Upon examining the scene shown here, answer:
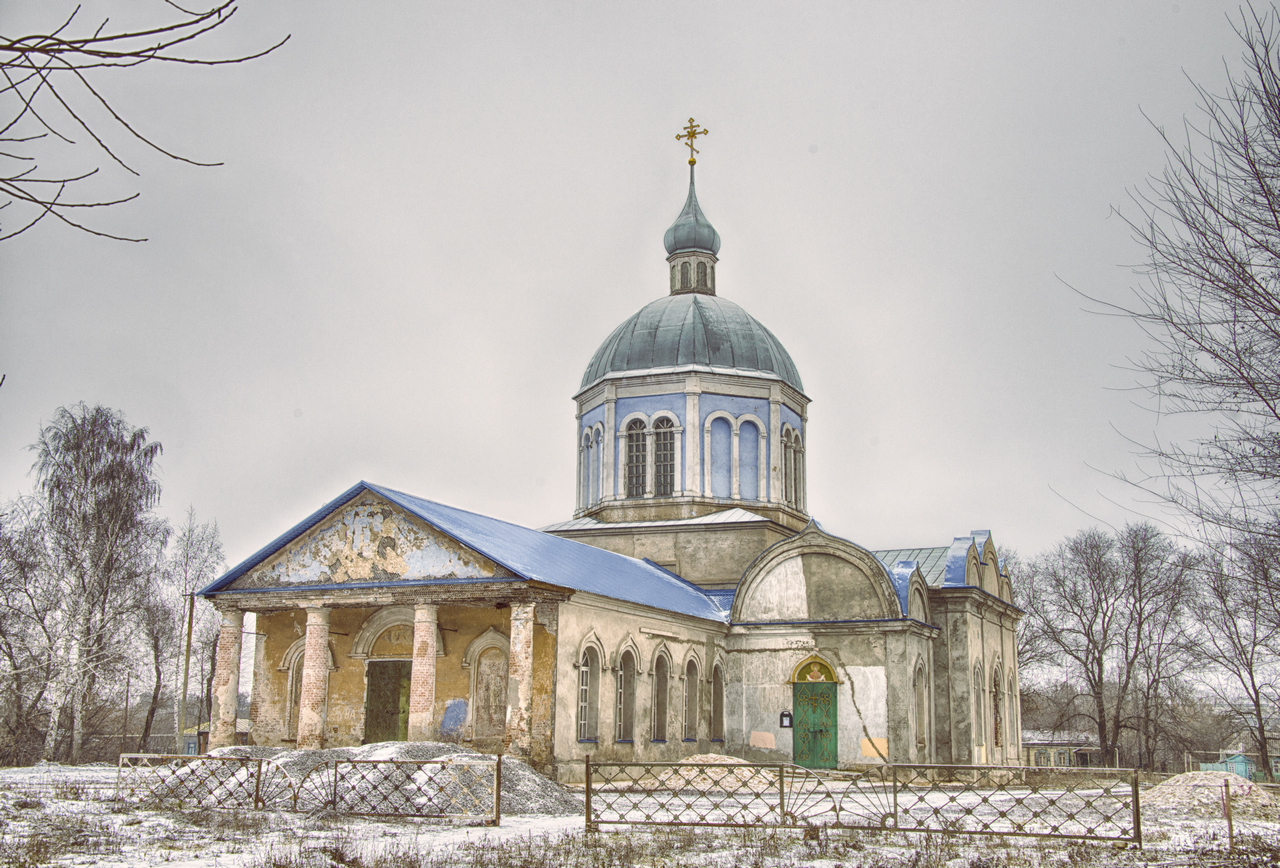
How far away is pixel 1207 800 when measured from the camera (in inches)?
608

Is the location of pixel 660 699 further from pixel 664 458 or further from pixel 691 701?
pixel 664 458

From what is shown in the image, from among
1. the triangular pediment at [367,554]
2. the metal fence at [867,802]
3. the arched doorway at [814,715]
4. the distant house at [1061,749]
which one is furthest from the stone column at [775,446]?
the distant house at [1061,749]

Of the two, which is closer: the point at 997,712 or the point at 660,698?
the point at 660,698

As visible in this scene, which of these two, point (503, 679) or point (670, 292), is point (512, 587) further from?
point (670, 292)

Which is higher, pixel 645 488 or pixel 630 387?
pixel 630 387

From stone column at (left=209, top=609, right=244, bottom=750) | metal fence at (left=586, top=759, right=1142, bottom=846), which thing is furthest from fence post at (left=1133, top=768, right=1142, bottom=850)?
stone column at (left=209, top=609, right=244, bottom=750)

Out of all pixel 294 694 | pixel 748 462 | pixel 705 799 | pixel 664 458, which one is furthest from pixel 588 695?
pixel 748 462

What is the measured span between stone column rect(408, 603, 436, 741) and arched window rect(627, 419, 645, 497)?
31.1ft

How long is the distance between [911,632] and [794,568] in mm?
2649

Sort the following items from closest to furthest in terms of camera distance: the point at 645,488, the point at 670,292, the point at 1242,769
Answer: the point at 645,488 → the point at 670,292 → the point at 1242,769

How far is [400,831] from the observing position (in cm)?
1231

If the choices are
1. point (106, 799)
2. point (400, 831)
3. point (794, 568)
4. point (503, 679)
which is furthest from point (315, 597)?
point (794, 568)

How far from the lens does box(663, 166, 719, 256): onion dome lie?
100ft

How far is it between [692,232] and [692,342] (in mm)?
3883
